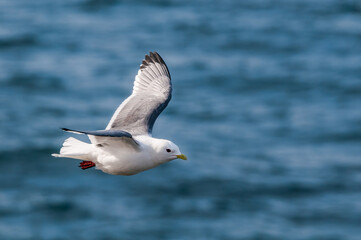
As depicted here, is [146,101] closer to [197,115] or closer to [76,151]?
[76,151]

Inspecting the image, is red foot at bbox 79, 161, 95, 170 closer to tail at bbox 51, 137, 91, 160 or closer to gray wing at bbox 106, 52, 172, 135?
tail at bbox 51, 137, 91, 160

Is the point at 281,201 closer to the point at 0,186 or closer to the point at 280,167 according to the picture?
the point at 280,167

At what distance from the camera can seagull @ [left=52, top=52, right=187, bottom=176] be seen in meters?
11.5

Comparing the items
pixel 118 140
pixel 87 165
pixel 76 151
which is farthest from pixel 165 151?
pixel 87 165

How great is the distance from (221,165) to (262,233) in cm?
508

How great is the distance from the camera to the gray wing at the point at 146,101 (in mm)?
12930

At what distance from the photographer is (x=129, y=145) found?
1152cm

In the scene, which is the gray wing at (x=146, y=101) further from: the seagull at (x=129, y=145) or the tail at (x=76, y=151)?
the tail at (x=76, y=151)

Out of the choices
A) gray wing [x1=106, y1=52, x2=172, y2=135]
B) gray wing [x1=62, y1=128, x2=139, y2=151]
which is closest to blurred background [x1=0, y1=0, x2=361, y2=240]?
gray wing [x1=106, y1=52, x2=172, y2=135]

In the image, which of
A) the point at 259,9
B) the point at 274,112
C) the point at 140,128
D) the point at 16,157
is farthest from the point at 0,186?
the point at 259,9

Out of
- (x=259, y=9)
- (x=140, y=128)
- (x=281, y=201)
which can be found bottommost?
(x=140, y=128)

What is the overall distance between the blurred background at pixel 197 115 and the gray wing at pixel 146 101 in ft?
62.6

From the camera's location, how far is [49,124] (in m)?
41.0

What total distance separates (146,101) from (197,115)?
27.9m
